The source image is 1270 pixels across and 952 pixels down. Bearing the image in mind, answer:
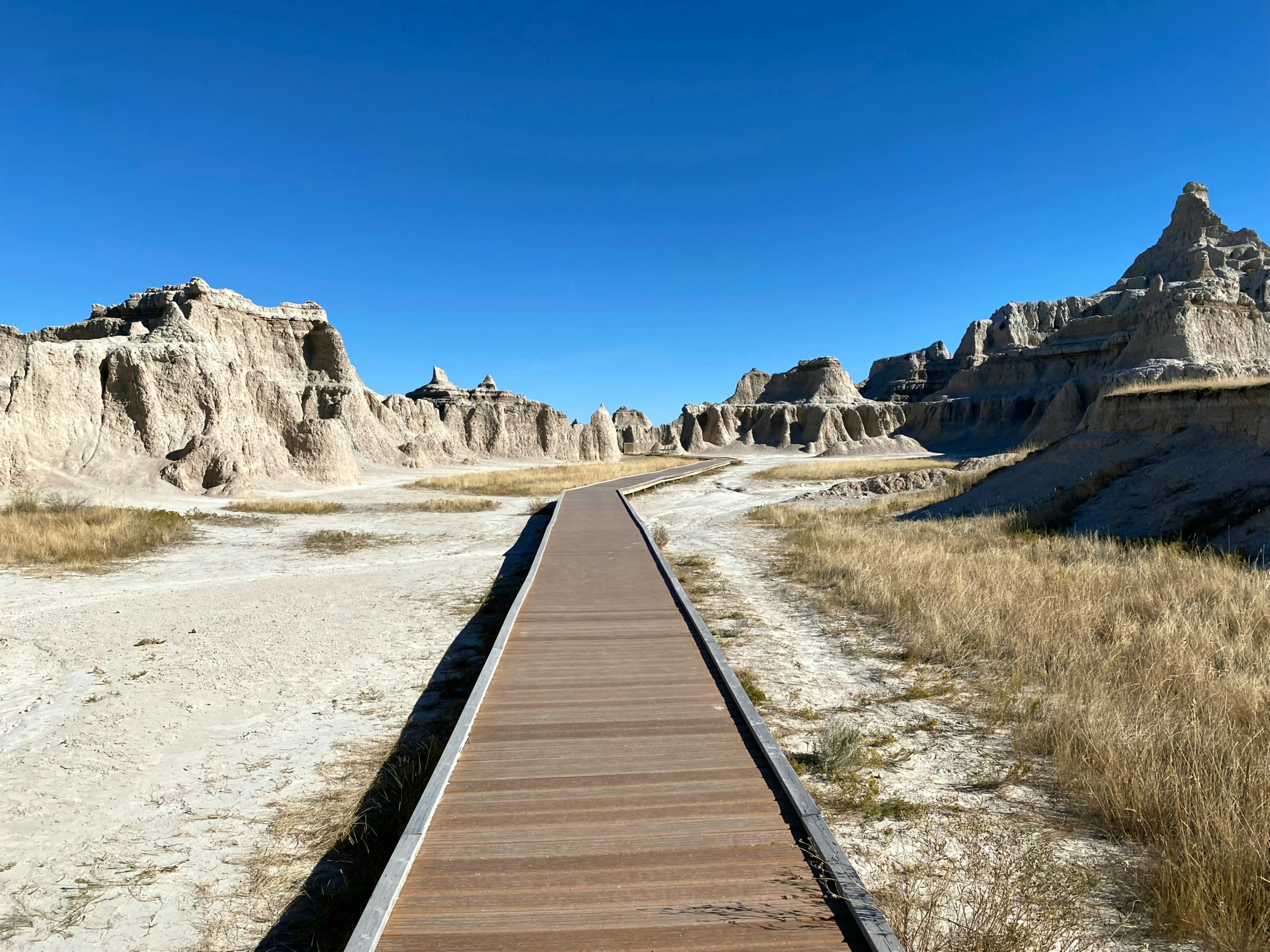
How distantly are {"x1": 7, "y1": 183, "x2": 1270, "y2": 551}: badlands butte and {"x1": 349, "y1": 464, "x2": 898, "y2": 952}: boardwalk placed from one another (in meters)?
10.9

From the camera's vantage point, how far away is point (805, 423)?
7006 cm

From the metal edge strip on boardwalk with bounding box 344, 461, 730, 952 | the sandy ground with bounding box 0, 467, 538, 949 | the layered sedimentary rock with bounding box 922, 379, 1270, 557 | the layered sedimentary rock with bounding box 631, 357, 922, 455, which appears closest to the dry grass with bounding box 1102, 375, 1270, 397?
the layered sedimentary rock with bounding box 922, 379, 1270, 557

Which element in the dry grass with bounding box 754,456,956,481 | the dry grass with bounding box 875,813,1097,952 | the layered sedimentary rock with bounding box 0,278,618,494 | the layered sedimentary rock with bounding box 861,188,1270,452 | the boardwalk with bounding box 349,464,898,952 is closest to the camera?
the boardwalk with bounding box 349,464,898,952

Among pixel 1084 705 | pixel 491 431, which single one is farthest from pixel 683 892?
pixel 491 431

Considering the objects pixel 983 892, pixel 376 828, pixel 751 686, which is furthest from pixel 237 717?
pixel 983 892

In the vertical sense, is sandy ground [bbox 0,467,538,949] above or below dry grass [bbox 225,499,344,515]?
below

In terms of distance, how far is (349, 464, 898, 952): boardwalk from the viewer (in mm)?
2732

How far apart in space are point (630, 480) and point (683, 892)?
27.5 meters

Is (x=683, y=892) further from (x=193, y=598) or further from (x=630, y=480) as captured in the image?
(x=630, y=480)

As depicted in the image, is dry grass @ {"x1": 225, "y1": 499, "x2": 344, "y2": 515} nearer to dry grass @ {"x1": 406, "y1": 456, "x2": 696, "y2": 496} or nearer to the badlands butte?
the badlands butte

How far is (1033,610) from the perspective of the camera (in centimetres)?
770

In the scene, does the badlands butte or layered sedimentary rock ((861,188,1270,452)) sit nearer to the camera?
the badlands butte

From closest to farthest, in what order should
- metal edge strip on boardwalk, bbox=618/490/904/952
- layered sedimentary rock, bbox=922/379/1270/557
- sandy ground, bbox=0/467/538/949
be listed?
1. metal edge strip on boardwalk, bbox=618/490/904/952
2. sandy ground, bbox=0/467/538/949
3. layered sedimentary rock, bbox=922/379/1270/557

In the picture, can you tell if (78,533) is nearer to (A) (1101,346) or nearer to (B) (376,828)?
(B) (376,828)
